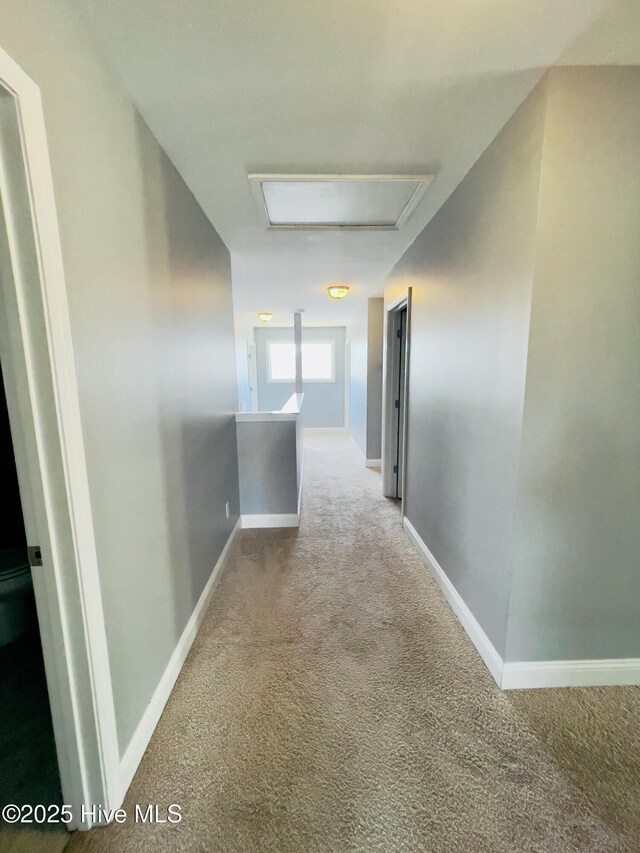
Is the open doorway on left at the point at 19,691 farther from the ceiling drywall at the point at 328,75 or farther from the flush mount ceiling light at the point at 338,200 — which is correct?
the flush mount ceiling light at the point at 338,200

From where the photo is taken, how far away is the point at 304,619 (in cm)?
198

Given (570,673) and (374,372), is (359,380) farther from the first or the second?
(570,673)

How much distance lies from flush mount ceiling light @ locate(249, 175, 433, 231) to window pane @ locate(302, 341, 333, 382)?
203 inches

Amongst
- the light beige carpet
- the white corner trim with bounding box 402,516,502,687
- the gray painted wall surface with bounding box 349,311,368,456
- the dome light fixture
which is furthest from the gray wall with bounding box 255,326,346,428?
the light beige carpet

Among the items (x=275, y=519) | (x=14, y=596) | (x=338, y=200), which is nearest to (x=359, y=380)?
(x=275, y=519)

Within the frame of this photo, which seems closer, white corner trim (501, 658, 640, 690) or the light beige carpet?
the light beige carpet

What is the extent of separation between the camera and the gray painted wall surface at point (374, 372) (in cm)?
470

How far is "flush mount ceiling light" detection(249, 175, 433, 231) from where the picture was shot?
5.90ft

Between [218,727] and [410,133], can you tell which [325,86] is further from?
[218,727]

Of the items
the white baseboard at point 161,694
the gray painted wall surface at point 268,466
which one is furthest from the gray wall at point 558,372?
the gray painted wall surface at point 268,466

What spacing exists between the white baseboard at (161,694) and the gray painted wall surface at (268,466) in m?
0.98

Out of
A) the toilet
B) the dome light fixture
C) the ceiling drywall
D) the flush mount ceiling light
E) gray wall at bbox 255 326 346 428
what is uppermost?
the ceiling drywall

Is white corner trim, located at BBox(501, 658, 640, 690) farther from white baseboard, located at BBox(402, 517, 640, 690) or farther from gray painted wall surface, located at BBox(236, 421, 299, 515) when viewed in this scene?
gray painted wall surface, located at BBox(236, 421, 299, 515)

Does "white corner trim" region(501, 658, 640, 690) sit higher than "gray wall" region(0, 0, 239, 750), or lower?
lower
